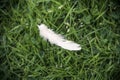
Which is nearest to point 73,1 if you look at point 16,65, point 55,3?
point 55,3

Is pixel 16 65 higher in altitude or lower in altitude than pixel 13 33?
lower

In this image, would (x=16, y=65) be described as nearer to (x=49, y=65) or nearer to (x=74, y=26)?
(x=49, y=65)
